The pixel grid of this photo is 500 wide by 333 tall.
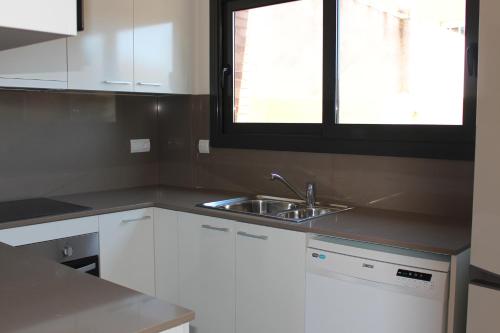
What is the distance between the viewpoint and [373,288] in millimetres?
1999

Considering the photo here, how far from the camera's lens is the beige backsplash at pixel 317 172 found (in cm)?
241

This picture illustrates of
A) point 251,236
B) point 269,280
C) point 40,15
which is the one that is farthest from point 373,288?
point 40,15

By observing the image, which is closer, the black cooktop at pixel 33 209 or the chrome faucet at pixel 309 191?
the black cooktop at pixel 33 209

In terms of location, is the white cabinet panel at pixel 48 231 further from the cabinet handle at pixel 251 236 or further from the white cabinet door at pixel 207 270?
the cabinet handle at pixel 251 236

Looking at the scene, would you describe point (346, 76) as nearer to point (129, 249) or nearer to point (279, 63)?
point (279, 63)

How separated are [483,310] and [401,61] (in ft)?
4.36

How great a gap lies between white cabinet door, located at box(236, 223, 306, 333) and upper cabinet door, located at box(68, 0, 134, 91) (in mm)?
1149

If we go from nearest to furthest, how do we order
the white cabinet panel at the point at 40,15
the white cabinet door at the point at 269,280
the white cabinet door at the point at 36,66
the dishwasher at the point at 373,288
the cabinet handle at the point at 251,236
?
the white cabinet panel at the point at 40,15 → the dishwasher at the point at 373,288 → the white cabinet door at the point at 269,280 → the cabinet handle at the point at 251,236 → the white cabinet door at the point at 36,66

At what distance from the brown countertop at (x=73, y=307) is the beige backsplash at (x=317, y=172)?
1606 millimetres

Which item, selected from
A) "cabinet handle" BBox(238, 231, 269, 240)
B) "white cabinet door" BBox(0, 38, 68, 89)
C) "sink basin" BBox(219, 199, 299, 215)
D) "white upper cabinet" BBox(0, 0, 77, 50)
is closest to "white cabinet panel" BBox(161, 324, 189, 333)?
"white upper cabinet" BBox(0, 0, 77, 50)

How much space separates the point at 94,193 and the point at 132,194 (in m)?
0.25

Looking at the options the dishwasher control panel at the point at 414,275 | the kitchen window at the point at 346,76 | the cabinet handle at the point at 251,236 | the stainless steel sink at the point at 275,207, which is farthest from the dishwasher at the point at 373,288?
the kitchen window at the point at 346,76

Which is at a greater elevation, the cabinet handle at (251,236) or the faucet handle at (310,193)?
the faucet handle at (310,193)

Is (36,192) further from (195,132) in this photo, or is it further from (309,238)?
(309,238)
